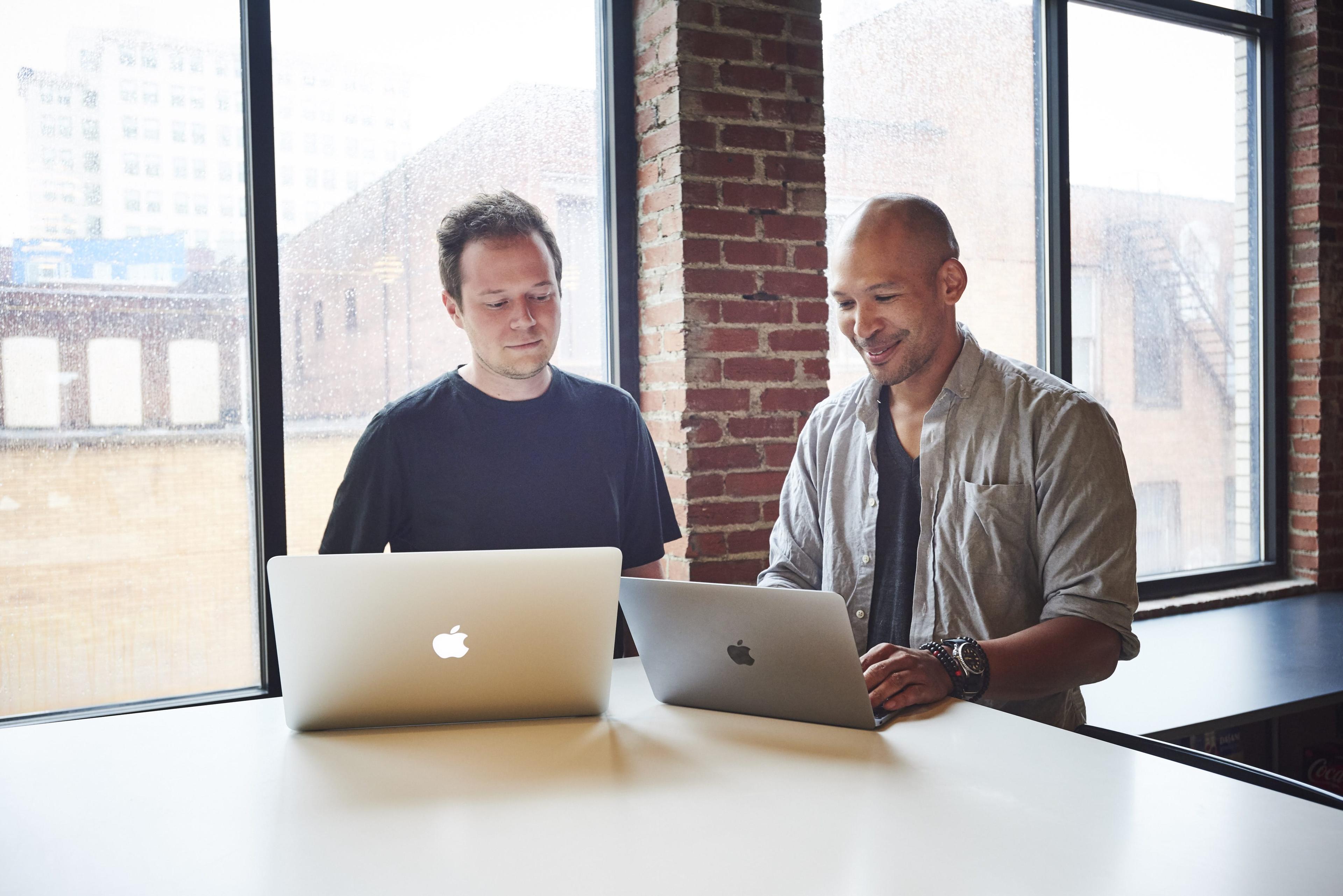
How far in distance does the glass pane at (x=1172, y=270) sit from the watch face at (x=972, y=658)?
7.81 feet

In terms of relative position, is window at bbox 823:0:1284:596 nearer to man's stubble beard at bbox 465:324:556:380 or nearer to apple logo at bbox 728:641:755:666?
man's stubble beard at bbox 465:324:556:380

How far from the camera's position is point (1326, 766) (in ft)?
10.2

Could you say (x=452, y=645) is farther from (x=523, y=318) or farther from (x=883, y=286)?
(x=883, y=286)

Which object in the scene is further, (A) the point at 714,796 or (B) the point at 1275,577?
(B) the point at 1275,577

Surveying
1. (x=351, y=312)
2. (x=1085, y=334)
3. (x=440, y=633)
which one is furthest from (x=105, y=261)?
(x=1085, y=334)

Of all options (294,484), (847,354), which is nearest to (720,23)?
(847,354)

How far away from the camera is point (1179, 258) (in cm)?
395

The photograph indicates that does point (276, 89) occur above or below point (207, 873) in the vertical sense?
above

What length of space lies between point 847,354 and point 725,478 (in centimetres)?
71

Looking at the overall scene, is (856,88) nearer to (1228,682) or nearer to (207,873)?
(1228,682)

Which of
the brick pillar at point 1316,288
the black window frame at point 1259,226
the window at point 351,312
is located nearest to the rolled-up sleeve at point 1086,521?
the window at point 351,312

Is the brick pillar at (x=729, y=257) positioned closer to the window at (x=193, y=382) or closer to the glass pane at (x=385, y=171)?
the glass pane at (x=385, y=171)

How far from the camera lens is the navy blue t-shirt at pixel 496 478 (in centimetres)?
206

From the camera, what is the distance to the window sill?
3695mm
